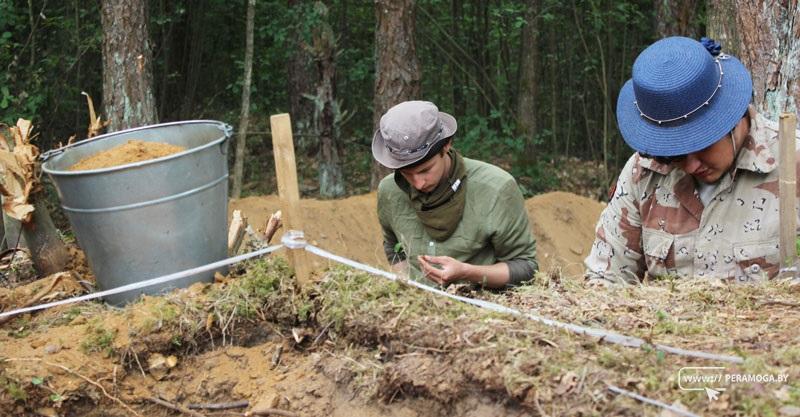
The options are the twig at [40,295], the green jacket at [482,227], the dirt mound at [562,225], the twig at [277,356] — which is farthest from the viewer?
the dirt mound at [562,225]

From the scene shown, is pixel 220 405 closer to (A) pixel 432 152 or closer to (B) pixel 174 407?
(B) pixel 174 407

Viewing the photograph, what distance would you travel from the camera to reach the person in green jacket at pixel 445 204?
13.1ft

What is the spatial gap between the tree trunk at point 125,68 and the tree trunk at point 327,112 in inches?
118

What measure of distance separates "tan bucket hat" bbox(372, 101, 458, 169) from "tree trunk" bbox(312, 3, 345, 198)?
700cm

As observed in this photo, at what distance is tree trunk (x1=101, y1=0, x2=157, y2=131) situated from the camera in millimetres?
8195

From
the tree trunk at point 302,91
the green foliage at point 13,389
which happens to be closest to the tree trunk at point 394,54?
the tree trunk at point 302,91

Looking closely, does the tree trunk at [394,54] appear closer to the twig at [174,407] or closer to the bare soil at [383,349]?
the bare soil at [383,349]

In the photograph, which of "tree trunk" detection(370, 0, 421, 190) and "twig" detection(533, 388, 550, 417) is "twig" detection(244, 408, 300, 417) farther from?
"tree trunk" detection(370, 0, 421, 190)

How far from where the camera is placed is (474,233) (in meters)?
4.27

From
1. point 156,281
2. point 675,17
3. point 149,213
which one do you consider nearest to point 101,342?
point 156,281

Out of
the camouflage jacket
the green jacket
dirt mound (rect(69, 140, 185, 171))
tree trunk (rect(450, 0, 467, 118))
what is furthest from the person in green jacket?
tree trunk (rect(450, 0, 467, 118))

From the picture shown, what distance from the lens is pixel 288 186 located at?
149 inches

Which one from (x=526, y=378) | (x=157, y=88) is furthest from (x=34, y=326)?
(x=157, y=88)

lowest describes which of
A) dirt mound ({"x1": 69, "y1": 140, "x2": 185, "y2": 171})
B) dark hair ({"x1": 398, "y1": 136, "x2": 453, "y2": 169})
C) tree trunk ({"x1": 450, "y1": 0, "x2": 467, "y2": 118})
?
tree trunk ({"x1": 450, "y1": 0, "x2": 467, "y2": 118})
